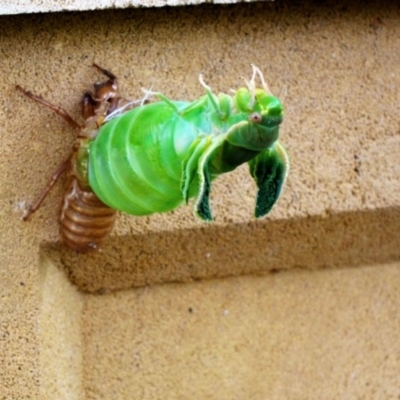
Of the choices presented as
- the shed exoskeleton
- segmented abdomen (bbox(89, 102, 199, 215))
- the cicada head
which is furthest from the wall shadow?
the cicada head

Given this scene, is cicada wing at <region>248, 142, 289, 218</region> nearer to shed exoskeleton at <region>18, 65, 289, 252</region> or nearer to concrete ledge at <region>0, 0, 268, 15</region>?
shed exoskeleton at <region>18, 65, 289, 252</region>

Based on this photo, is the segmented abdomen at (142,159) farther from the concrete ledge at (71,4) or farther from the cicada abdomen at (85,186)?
the concrete ledge at (71,4)

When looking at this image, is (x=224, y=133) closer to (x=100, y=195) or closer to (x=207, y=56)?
(x=100, y=195)

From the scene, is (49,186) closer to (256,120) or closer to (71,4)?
(71,4)

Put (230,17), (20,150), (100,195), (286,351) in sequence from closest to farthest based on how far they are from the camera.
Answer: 1. (100,195)
2. (20,150)
3. (230,17)
4. (286,351)

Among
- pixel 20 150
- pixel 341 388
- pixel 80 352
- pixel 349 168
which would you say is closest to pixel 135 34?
pixel 20 150

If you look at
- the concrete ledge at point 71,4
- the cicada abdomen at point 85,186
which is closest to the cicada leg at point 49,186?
the cicada abdomen at point 85,186

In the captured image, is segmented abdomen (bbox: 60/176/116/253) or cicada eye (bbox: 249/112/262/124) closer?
cicada eye (bbox: 249/112/262/124)
